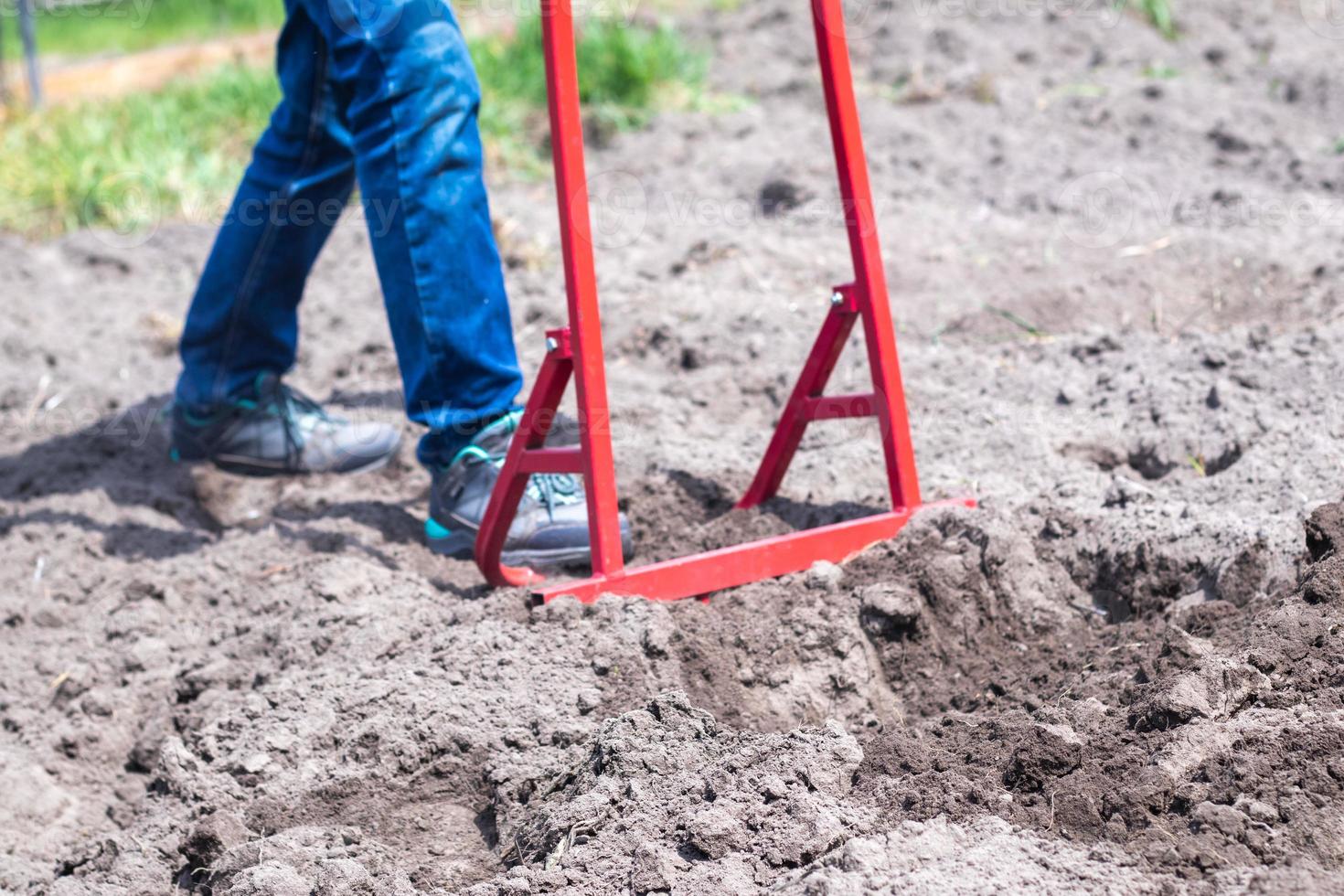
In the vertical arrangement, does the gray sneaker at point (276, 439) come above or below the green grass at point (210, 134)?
below

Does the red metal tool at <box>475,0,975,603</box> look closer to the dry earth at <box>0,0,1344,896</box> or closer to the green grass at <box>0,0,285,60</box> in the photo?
the dry earth at <box>0,0,1344,896</box>

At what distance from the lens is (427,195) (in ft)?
8.41

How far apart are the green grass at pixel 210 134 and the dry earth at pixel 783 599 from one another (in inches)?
26.9

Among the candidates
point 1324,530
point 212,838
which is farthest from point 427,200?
point 1324,530

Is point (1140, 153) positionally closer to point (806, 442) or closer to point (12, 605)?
point (806, 442)

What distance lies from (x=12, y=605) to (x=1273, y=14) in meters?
5.49

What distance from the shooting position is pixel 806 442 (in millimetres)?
3191

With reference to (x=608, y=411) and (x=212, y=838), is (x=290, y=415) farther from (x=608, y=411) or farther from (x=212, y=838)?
(x=212, y=838)

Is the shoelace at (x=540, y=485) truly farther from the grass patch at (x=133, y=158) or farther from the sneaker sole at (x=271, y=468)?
the grass patch at (x=133, y=158)

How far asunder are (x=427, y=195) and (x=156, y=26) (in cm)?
947

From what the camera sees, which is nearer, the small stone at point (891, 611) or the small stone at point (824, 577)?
the small stone at point (891, 611)

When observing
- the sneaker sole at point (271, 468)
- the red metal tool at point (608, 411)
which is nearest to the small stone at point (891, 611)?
the red metal tool at point (608, 411)

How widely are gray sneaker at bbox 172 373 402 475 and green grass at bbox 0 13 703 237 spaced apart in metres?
2.16

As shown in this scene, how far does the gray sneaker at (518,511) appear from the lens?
268 centimetres
